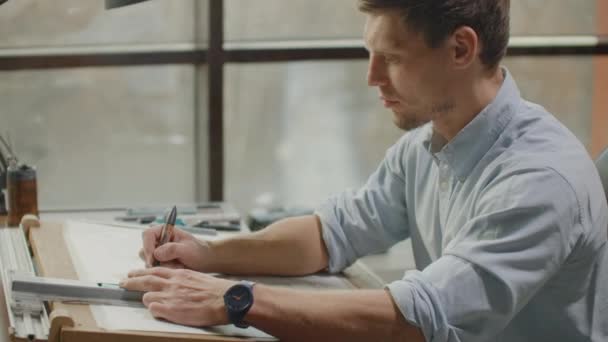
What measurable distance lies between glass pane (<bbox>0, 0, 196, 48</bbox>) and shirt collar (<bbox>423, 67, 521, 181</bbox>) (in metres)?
1.86

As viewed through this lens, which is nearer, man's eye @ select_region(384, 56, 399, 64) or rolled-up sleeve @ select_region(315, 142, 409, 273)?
man's eye @ select_region(384, 56, 399, 64)

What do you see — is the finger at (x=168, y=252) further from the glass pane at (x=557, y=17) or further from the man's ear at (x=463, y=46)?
the glass pane at (x=557, y=17)

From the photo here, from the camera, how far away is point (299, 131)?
12.0 ft

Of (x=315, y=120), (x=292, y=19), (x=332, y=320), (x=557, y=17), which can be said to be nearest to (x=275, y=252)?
(x=332, y=320)

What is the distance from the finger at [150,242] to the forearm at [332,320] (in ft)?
1.20

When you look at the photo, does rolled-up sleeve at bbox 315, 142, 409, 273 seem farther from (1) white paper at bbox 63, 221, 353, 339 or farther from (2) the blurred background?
(2) the blurred background

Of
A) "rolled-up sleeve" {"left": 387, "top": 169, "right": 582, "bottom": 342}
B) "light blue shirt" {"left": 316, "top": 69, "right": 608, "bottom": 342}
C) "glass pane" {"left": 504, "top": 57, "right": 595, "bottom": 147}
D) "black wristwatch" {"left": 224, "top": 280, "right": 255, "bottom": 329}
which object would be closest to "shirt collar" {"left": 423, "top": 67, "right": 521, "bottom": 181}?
"light blue shirt" {"left": 316, "top": 69, "right": 608, "bottom": 342}

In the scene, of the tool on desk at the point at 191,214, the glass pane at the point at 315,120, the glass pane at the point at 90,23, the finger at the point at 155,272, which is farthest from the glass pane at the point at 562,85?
the finger at the point at 155,272

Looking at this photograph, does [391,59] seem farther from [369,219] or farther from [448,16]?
[369,219]

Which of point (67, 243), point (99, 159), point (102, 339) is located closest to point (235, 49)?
point (99, 159)

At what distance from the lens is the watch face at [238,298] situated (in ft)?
4.51

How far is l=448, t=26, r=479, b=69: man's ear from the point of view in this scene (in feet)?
5.02

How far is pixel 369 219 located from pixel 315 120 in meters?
1.88

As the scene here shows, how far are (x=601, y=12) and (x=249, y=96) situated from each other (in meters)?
1.35
